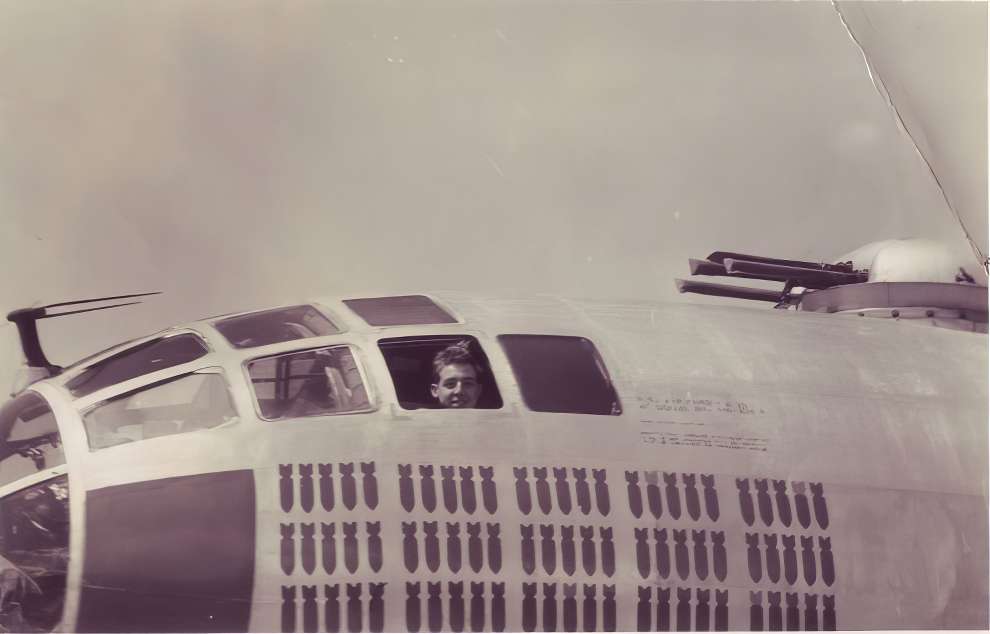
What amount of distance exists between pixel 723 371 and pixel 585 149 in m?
1.33

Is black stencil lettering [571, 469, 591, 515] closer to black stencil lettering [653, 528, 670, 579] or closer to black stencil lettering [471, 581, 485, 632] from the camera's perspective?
black stencil lettering [653, 528, 670, 579]

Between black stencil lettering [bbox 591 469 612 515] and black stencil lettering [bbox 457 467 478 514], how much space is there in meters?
0.50

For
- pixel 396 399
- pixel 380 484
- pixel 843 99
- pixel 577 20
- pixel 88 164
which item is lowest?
pixel 380 484

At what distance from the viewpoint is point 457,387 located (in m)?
4.43

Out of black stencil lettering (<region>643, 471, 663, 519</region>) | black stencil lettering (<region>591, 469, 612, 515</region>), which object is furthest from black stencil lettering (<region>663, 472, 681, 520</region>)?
black stencil lettering (<region>591, 469, 612, 515</region>)

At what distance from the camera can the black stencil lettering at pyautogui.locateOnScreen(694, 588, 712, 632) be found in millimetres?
4359

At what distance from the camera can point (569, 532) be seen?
13.9 ft

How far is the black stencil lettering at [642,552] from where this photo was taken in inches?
169

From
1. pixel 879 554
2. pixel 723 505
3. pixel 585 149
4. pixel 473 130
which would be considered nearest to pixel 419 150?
pixel 473 130

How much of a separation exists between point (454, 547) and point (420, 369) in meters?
0.76

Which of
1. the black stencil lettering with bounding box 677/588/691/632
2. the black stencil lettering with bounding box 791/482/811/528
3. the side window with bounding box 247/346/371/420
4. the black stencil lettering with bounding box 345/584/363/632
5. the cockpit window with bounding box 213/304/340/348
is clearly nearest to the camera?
Answer: the black stencil lettering with bounding box 345/584/363/632

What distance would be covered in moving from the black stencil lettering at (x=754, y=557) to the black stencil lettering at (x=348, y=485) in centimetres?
165

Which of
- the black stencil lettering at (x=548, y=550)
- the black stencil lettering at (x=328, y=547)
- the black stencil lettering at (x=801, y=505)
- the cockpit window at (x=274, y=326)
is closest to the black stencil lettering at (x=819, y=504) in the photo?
the black stencil lettering at (x=801, y=505)

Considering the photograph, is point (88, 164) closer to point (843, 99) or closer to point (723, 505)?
point (723, 505)
